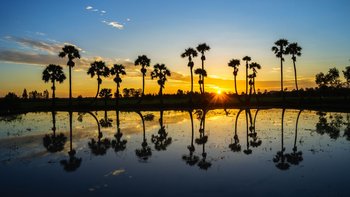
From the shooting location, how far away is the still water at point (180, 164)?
1529 cm

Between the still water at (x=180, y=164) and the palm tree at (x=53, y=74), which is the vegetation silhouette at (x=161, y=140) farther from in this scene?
the palm tree at (x=53, y=74)

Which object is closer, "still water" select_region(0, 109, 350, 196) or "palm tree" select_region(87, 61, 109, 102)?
"still water" select_region(0, 109, 350, 196)

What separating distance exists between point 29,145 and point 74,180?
14.2 m

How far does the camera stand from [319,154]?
2280cm

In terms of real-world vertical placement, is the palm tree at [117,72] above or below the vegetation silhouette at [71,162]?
above

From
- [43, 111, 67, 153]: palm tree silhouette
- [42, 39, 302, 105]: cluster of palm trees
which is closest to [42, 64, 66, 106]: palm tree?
[42, 39, 302, 105]: cluster of palm trees

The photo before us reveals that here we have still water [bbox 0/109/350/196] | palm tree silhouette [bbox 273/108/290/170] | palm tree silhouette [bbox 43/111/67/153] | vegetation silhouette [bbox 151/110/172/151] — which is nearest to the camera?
still water [bbox 0/109/350/196]

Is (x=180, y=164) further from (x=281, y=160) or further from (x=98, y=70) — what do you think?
(x=98, y=70)

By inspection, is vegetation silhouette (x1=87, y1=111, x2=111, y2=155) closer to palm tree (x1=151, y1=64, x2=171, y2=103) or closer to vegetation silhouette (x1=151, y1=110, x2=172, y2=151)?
vegetation silhouette (x1=151, y1=110, x2=172, y2=151)

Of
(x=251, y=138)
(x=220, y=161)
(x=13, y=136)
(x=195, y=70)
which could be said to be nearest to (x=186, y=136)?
(x=251, y=138)

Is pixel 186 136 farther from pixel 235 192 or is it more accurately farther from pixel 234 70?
pixel 234 70

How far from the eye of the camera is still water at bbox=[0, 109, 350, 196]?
15289 millimetres

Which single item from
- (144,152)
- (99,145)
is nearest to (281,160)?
(144,152)

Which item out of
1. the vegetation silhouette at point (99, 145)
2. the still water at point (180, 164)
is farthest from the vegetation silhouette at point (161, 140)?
the vegetation silhouette at point (99, 145)
